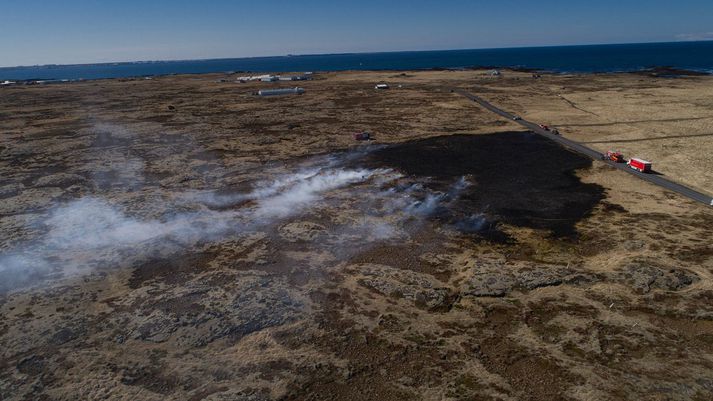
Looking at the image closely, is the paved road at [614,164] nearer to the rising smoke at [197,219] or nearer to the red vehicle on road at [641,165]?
the red vehicle on road at [641,165]

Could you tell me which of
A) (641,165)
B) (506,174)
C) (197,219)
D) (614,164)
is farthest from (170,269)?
(614,164)

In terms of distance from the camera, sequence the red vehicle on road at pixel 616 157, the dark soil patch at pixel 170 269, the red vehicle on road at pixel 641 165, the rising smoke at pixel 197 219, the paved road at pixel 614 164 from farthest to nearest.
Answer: the red vehicle on road at pixel 616 157 → the red vehicle on road at pixel 641 165 → the paved road at pixel 614 164 → the rising smoke at pixel 197 219 → the dark soil patch at pixel 170 269

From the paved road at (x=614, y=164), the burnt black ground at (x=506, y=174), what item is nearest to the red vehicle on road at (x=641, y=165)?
the paved road at (x=614, y=164)

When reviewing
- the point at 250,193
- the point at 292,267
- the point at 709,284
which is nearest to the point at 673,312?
the point at 709,284

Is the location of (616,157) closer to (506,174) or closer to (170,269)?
(506,174)

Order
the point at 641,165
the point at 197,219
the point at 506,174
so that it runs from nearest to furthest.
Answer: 1. the point at 197,219
2. the point at 641,165
3. the point at 506,174

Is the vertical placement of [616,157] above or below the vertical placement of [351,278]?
above
